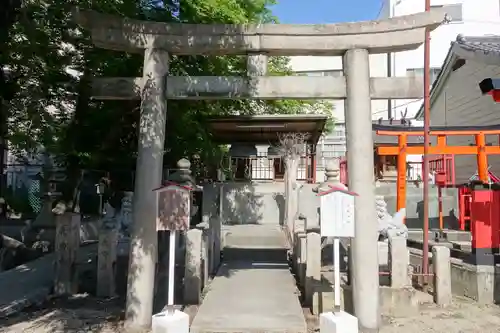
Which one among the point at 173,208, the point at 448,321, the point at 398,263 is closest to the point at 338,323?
the point at 173,208

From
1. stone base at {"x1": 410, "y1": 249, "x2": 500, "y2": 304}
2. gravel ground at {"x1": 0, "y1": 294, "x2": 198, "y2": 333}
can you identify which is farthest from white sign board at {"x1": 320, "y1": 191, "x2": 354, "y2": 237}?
stone base at {"x1": 410, "y1": 249, "x2": 500, "y2": 304}

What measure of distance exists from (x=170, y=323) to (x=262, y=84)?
12.8ft

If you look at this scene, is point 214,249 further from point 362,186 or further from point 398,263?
point 362,186

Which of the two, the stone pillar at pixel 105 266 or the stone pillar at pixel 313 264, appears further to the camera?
the stone pillar at pixel 105 266

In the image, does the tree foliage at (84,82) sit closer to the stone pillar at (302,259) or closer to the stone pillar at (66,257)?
the stone pillar at (66,257)

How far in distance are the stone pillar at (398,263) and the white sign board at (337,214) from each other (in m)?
2.95

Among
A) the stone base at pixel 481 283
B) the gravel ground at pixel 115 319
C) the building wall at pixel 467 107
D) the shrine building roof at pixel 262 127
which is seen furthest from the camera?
the building wall at pixel 467 107

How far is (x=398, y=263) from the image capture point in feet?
28.3

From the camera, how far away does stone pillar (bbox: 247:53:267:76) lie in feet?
24.6

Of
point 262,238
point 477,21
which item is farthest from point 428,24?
point 477,21

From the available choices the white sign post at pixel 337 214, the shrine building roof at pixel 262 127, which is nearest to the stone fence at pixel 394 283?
the white sign post at pixel 337 214

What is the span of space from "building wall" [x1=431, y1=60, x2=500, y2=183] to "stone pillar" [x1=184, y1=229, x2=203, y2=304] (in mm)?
13285

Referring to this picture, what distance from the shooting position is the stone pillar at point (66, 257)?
953 centimetres

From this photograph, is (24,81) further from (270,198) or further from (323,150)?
(323,150)
